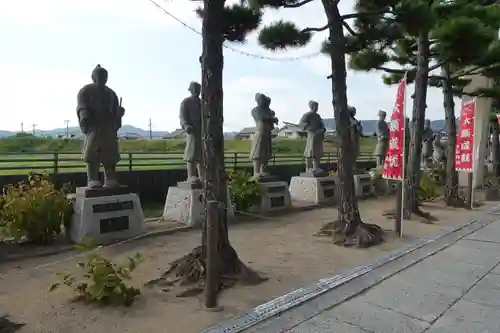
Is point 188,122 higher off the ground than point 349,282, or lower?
higher

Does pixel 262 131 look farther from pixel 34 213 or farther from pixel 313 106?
pixel 34 213

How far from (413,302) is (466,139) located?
24.9ft

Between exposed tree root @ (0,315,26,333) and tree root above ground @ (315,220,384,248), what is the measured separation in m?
4.62

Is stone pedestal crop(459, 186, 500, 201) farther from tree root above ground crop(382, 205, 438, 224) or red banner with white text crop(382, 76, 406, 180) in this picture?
red banner with white text crop(382, 76, 406, 180)

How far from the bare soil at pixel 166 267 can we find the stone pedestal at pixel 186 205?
392 mm

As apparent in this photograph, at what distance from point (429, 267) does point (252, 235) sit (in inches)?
113

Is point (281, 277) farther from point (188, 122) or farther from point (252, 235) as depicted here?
point (188, 122)

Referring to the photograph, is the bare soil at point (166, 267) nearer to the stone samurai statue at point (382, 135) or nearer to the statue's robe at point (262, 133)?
the statue's robe at point (262, 133)

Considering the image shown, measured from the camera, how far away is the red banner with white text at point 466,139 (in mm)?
10320

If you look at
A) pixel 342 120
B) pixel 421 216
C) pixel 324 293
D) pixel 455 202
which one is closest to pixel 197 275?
pixel 324 293

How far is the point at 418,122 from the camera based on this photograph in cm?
959

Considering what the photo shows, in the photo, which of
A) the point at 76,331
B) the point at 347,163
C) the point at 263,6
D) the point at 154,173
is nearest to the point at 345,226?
the point at 347,163

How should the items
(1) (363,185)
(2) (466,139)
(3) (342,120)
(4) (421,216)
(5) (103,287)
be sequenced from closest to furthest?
(5) (103,287) < (3) (342,120) < (4) (421,216) < (2) (466,139) < (1) (363,185)

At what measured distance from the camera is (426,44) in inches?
376
